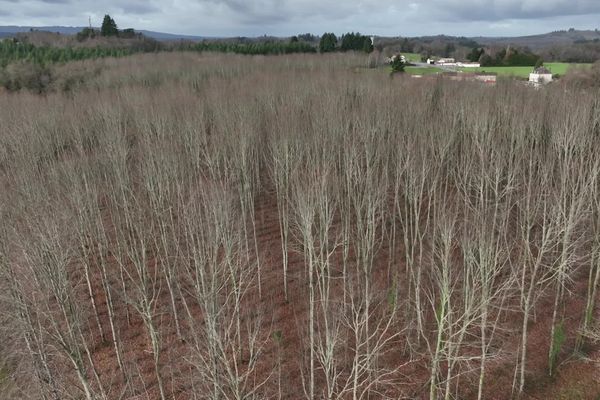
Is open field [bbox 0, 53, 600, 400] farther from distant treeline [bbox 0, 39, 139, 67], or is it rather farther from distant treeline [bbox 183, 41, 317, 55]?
distant treeline [bbox 183, 41, 317, 55]

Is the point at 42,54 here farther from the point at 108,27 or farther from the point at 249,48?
the point at 108,27

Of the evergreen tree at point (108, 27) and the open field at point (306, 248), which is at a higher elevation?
the evergreen tree at point (108, 27)

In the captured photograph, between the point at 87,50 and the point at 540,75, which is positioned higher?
the point at 87,50

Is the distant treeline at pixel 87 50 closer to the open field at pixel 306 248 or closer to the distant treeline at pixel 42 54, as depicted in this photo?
the distant treeline at pixel 42 54

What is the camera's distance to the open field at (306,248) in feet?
52.2

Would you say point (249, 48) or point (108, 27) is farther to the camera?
point (108, 27)

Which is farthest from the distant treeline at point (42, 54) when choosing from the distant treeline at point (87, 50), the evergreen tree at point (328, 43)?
the evergreen tree at point (328, 43)

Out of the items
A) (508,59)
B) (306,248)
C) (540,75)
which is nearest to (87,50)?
(540,75)

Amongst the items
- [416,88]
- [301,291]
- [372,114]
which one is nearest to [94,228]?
[301,291]

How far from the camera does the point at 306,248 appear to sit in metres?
20.9

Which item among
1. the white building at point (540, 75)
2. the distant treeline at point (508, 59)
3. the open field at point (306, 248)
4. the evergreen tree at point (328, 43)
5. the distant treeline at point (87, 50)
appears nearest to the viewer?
the open field at point (306, 248)

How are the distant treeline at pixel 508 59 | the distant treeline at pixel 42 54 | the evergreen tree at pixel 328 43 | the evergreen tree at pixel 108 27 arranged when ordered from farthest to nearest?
the evergreen tree at pixel 108 27, the evergreen tree at pixel 328 43, the distant treeline at pixel 508 59, the distant treeline at pixel 42 54

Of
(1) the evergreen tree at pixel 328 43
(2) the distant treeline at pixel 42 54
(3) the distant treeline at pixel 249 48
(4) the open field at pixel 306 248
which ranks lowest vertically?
(4) the open field at pixel 306 248

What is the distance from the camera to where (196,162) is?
27.8 metres
